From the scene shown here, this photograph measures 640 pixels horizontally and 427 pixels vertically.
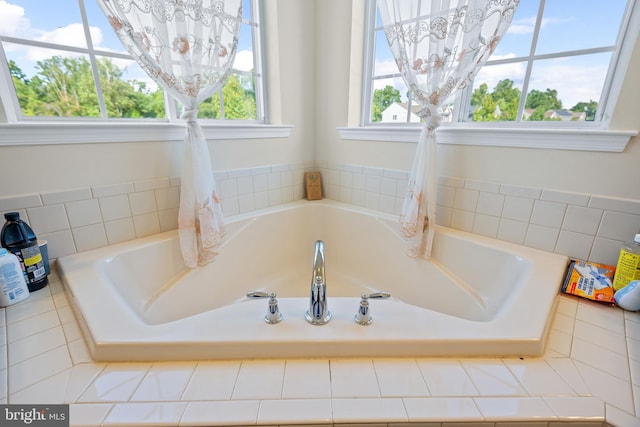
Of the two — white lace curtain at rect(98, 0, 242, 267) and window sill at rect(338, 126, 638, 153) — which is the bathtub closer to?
white lace curtain at rect(98, 0, 242, 267)

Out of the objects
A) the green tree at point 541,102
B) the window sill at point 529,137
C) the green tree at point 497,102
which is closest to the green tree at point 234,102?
the window sill at point 529,137

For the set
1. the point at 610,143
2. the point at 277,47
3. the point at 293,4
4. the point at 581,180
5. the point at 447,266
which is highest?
the point at 293,4

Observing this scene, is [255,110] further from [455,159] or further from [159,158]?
[455,159]

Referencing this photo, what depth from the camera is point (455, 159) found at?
1.39 metres

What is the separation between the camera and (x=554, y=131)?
1.11 m

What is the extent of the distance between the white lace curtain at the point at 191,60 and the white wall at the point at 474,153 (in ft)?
2.24

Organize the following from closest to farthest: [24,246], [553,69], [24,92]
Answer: [24,246], [24,92], [553,69]

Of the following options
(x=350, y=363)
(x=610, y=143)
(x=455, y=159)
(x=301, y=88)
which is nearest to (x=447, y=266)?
(x=455, y=159)

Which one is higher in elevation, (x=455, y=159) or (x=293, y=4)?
(x=293, y=4)

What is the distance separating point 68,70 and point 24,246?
74 centimetres

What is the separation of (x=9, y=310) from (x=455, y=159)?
1864 millimetres

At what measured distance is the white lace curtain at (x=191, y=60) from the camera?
1078mm

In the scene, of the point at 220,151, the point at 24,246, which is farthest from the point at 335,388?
the point at 220,151

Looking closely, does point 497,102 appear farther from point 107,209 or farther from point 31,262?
point 31,262
